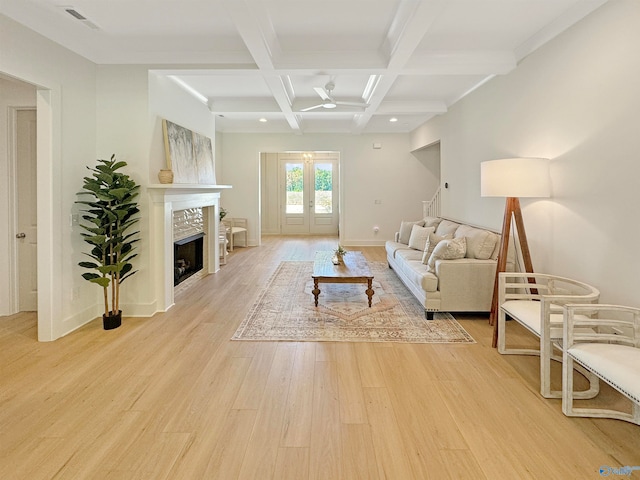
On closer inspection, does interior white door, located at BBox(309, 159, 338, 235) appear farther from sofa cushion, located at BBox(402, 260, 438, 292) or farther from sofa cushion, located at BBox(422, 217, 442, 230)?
sofa cushion, located at BBox(402, 260, 438, 292)

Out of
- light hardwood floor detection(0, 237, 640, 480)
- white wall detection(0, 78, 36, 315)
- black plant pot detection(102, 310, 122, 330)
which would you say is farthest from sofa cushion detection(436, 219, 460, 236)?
white wall detection(0, 78, 36, 315)

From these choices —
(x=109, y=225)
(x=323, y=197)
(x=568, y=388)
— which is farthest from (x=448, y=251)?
(x=323, y=197)

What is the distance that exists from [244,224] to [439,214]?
4659 mm

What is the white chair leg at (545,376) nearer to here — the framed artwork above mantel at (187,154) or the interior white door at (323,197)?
the framed artwork above mantel at (187,154)

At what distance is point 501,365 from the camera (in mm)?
3070

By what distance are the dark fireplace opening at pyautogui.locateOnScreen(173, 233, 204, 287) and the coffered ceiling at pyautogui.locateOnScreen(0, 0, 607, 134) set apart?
7.26 feet

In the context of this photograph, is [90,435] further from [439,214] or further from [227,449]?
[439,214]

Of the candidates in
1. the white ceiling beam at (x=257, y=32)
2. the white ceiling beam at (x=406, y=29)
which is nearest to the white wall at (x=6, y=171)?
the white ceiling beam at (x=257, y=32)

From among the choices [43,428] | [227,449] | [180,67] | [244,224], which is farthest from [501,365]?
[244,224]

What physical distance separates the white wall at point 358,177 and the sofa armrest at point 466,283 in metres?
5.52

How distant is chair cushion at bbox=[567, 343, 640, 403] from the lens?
6.13 ft

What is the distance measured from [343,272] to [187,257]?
274 centimetres

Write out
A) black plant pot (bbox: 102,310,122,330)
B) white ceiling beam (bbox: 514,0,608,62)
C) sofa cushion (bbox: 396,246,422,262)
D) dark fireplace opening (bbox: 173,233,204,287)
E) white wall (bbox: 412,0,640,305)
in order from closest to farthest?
white wall (bbox: 412,0,640,305) → white ceiling beam (bbox: 514,0,608,62) → black plant pot (bbox: 102,310,122,330) → sofa cushion (bbox: 396,246,422,262) → dark fireplace opening (bbox: 173,233,204,287)

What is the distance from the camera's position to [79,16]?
11.0 ft
